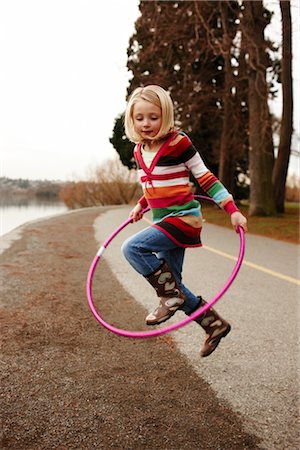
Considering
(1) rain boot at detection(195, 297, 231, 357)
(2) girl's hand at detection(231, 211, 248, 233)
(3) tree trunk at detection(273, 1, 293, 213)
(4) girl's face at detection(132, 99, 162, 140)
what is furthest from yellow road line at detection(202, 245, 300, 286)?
(4) girl's face at detection(132, 99, 162, 140)

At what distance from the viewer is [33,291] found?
7.91 m

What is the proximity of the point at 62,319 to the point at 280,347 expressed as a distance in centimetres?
270

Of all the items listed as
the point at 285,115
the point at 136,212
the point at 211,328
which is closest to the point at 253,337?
the point at 211,328

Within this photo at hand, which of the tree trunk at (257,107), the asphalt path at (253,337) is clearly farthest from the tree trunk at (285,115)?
the asphalt path at (253,337)

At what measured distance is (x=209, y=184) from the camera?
241cm

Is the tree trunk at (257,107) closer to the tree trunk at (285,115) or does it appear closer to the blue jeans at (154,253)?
the tree trunk at (285,115)

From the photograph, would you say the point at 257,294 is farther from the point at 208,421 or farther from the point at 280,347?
the point at 208,421

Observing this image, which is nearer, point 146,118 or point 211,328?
point 146,118

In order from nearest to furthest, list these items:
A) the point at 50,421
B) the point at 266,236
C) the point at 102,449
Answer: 1. the point at 102,449
2. the point at 50,421
3. the point at 266,236

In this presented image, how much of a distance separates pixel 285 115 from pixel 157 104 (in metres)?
16.2

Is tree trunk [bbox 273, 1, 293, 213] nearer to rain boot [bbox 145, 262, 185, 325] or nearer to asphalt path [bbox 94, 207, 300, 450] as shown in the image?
asphalt path [bbox 94, 207, 300, 450]

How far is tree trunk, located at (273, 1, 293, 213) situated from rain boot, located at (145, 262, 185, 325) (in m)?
8.40

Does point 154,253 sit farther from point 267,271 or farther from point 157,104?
point 267,271

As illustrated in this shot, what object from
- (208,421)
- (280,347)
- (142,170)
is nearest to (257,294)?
(280,347)
